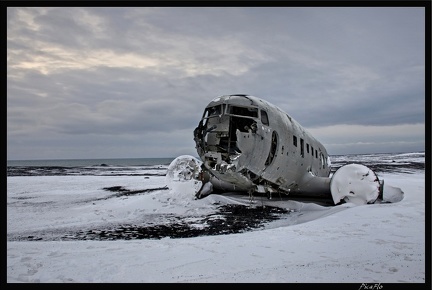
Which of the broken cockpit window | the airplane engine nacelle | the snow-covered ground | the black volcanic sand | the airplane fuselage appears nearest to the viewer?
the snow-covered ground

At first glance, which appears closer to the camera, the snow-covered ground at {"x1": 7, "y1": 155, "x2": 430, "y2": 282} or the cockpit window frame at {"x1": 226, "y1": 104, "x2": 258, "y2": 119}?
the snow-covered ground at {"x1": 7, "y1": 155, "x2": 430, "y2": 282}

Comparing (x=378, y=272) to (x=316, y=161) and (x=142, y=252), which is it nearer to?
(x=142, y=252)

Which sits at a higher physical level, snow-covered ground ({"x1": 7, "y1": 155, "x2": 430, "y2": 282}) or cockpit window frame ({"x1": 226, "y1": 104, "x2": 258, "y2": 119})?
cockpit window frame ({"x1": 226, "y1": 104, "x2": 258, "y2": 119})

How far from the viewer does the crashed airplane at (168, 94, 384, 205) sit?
9.80m

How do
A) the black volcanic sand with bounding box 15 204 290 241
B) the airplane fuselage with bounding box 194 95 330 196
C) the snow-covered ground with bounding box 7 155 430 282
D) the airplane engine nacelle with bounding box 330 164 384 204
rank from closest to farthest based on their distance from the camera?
1. the snow-covered ground with bounding box 7 155 430 282
2. the black volcanic sand with bounding box 15 204 290 241
3. the airplane fuselage with bounding box 194 95 330 196
4. the airplane engine nacelle with bounding box 330 164 384 204

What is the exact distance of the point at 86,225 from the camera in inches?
346

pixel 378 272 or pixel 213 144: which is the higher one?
pixel 213 144

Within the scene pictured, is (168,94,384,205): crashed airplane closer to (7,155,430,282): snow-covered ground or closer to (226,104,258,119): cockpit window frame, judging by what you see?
(226,104,258,119): cockpit window frame

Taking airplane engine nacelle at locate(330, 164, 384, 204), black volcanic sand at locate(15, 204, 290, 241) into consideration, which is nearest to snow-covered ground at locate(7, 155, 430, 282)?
black volcanic sand at locate(15, 204, 290, 241)

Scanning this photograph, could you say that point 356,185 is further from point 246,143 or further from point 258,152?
point 246,143
